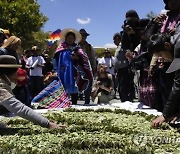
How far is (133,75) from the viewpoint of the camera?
8.43 m

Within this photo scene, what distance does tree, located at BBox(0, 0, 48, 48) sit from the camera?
90.4 feet

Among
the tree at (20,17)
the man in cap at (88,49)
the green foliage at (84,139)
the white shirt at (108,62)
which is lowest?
the green foliage at (84,139)

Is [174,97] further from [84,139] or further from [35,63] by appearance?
[35,63]

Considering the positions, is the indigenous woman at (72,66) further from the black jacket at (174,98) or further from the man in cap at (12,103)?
the black jacket at (174,98)

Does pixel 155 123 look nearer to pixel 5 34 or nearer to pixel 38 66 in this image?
pixel 5 34

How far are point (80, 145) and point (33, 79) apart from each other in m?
7.53

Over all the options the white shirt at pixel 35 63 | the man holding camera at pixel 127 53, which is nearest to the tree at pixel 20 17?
the white shirt at pixel 35 63

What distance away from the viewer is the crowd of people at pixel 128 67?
440 cm

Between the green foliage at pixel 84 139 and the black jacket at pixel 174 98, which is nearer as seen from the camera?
the green foliage at pixel 84 139

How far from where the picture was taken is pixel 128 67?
8172 mm

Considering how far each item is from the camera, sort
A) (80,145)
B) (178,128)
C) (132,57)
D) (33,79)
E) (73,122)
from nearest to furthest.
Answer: (80,145)
(178,128)
(73,122)
(132,57)
(33,79)

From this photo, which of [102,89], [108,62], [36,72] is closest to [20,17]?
[108,62]

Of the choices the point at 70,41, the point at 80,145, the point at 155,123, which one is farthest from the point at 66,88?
the point at 80,145

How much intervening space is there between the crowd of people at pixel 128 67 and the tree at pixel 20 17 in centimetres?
1765
